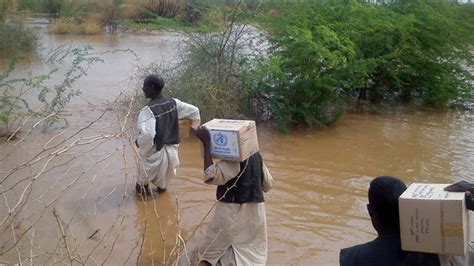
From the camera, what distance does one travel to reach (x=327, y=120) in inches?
410

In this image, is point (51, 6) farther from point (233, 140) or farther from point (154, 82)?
point (233, 140)

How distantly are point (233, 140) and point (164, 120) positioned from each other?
2.17m

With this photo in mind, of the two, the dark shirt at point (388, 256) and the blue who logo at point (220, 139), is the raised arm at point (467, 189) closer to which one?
the dark shirt at point (388, 256)

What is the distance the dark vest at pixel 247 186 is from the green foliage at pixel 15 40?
15348mm

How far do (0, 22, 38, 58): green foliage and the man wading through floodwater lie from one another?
13255mm

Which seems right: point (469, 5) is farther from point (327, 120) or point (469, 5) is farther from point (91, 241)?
point (91, 241)

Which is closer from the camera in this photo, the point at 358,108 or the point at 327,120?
the point at 327,120

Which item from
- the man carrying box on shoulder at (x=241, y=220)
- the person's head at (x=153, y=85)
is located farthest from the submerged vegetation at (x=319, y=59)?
the man carrying box on shoulder at (x=241, y=220)

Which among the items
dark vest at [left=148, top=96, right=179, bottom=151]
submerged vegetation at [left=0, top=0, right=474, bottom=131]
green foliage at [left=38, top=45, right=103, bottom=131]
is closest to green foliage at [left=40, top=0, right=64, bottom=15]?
green foliage at [left=38, top=45, right=103, bottom=131]

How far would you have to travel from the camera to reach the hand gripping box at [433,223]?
261 cm

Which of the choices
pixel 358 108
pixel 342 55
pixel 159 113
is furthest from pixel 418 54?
pixel 159 113

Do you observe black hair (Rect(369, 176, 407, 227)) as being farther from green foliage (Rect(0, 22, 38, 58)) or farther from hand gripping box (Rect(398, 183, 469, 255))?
green foliage (Rect(0, 22, 38, 58))

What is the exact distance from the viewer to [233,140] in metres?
4.20

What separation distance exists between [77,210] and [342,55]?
17.6ft
